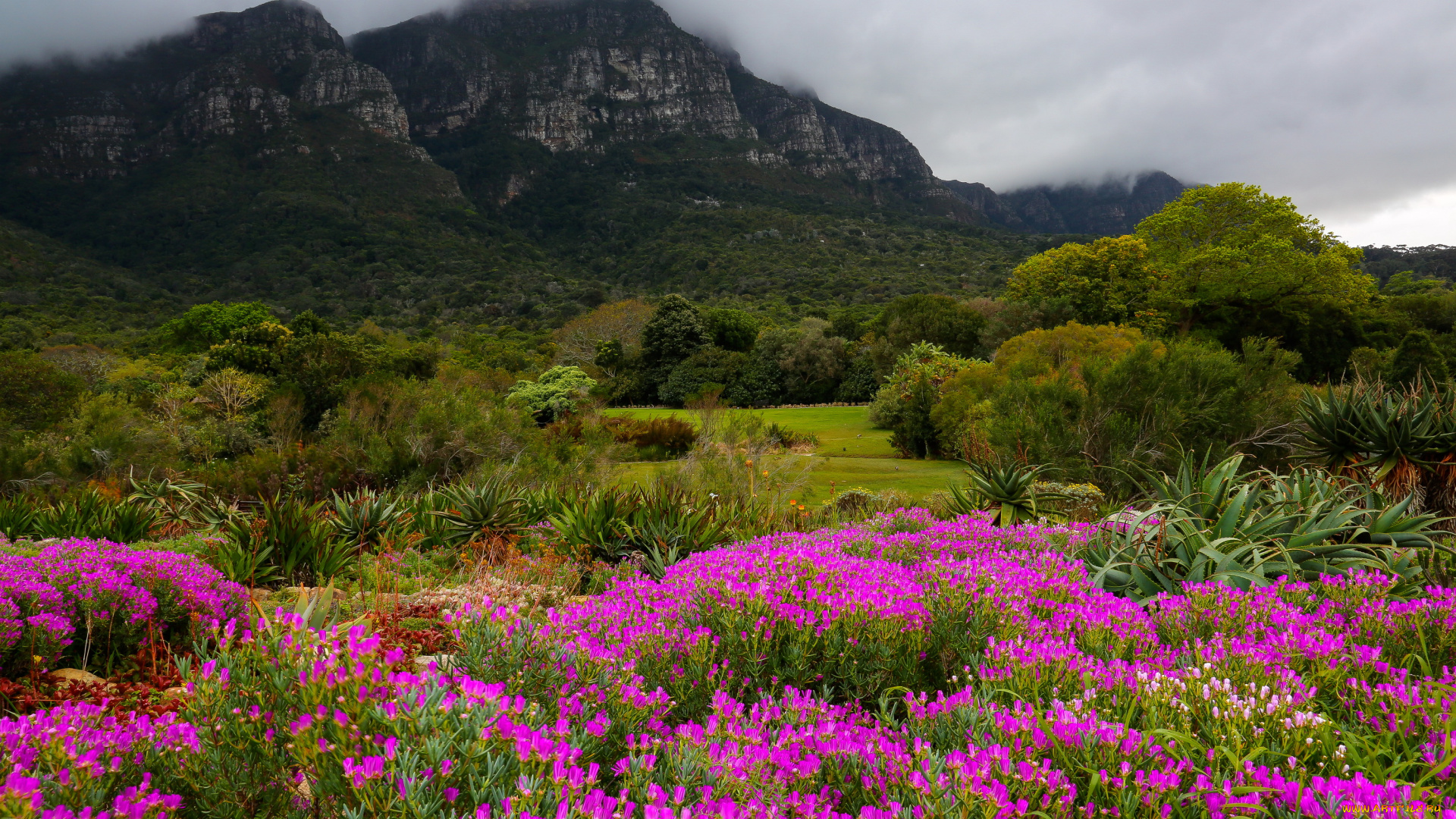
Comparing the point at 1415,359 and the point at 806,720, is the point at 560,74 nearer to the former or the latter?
the point at 1415,359

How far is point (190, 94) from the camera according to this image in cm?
12381

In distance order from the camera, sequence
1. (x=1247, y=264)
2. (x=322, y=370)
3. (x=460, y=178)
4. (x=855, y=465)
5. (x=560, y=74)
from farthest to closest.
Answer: (x=560, y=74)
(x=460, y=178)
(x=1247, y=264)
(x=322, y=370)
(x=855, y=465)

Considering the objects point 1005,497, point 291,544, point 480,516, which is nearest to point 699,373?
point 480,516

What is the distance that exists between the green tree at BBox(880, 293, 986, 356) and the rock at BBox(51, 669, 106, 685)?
117ft

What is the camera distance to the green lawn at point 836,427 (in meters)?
21.5

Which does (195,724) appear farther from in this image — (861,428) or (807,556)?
(861,428)

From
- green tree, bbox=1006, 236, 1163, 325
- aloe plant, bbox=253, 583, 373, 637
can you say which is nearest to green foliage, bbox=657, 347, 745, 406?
green tree, bbox=1006, 236, 1163, 325

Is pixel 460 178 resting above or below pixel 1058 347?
above

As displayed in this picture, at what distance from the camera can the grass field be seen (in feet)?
46.3

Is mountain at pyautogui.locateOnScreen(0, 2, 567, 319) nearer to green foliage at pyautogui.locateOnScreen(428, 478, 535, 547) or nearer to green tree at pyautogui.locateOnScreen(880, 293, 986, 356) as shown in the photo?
green tree at pyautogui.locateOnScreen(880, 293, 986, 356)

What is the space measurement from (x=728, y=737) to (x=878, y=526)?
3.34 meters

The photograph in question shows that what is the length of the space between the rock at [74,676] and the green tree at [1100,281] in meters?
39.6

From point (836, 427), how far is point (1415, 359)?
83.3 feet

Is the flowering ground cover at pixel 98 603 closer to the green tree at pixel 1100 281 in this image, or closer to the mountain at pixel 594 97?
the green tree at pixel 1100 281
